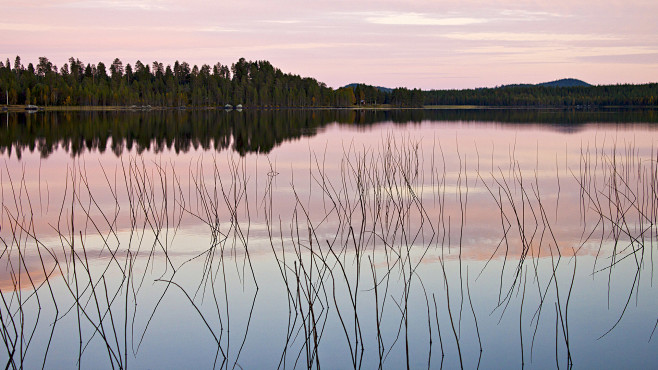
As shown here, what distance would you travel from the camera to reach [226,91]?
412 ft

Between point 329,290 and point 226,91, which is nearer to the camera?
point 329,290

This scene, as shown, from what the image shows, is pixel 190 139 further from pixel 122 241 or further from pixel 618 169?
pixel 122 241

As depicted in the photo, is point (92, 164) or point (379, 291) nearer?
point (379, 291)

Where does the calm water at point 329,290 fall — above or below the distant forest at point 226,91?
below

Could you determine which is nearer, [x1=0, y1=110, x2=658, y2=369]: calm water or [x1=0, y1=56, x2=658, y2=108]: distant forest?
[x1=0, y1=110, x2=658, y2=369]: calm water

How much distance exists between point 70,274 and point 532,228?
628cm

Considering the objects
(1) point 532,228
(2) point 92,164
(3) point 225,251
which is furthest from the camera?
(2) point 92,164

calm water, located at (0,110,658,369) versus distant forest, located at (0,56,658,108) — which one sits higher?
distant forest, located at (0,56,658,108)

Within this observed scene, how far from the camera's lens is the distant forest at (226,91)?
100312mm

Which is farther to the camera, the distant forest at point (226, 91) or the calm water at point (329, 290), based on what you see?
the distant forest at point (226, 91)

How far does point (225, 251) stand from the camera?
27.1 ft

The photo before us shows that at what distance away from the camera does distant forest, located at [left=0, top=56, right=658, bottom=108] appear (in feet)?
329

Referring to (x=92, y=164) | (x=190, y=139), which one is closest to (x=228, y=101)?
(x=190, y=139)

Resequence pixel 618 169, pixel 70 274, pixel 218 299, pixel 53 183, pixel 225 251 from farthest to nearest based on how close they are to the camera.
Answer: pixel 618 169 → pixel 53 183 → pixel 225 251 → pixel 70 274 → pixel 218 299
